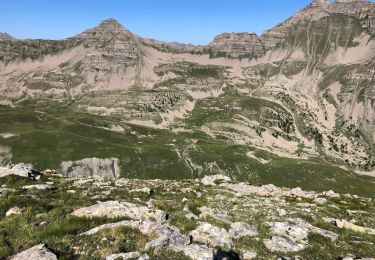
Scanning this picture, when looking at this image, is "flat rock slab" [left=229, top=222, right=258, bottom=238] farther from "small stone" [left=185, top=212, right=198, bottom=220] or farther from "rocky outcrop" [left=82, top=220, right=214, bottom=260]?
"rocky outcrop" [left=82, top=220, right=214, bottom=260]

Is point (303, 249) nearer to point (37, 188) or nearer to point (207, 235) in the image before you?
point (207, 235)

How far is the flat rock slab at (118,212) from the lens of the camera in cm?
2536

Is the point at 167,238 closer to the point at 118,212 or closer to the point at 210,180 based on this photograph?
the point at 118,212

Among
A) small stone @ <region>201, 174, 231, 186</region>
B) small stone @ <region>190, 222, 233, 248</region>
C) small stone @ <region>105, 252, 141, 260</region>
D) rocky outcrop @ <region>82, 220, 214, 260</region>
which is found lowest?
small stone @ <region>201, 174, 231, 186</region>

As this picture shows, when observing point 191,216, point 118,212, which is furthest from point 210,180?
point 118,212

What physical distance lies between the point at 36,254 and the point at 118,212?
8808mm

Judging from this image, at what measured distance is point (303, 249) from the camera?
23203 millimetres

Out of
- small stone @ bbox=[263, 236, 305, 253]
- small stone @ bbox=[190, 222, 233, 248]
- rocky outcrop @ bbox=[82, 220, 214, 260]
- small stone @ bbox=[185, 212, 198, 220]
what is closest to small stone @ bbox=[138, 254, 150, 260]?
rocky outcrop @ bbox=[82, 220, 214, 260]

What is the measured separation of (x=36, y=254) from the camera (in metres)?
17.6

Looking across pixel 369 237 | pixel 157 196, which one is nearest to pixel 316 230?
pixel 369 237

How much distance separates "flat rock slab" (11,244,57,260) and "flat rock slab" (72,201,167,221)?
6.51 metres

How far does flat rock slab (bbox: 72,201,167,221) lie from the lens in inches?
998

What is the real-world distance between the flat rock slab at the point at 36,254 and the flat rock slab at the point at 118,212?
651 cm

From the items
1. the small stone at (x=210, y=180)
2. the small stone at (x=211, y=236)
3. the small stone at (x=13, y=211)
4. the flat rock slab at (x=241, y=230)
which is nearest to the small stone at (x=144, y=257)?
the small stone at (x=211, y=236)
